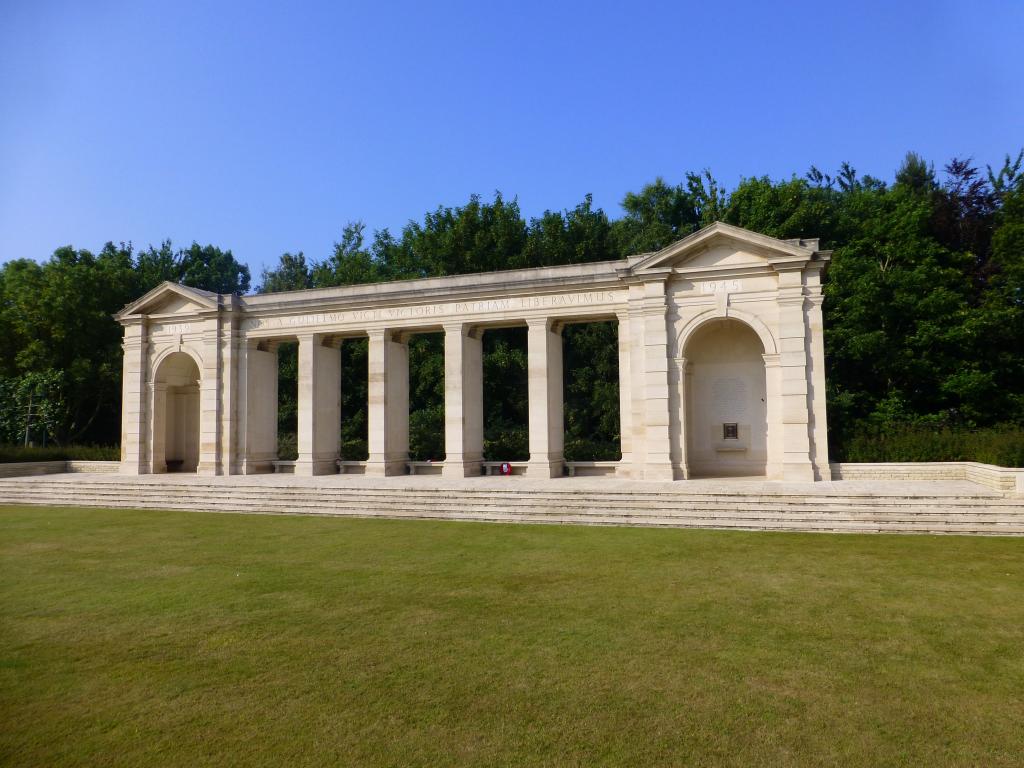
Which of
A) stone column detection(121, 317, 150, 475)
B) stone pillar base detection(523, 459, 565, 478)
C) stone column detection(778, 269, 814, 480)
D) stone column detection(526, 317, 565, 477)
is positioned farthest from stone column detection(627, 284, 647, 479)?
stone column detection(121, 317, 150, 475)

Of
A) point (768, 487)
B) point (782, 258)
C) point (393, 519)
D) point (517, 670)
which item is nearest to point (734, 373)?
point (782, 258)

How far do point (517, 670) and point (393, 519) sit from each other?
519 inches

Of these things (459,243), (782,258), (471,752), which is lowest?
(471,752)

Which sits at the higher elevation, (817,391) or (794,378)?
(794,378)

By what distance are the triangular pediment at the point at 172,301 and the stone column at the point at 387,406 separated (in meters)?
8.10

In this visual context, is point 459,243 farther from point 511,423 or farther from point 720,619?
point 720,619

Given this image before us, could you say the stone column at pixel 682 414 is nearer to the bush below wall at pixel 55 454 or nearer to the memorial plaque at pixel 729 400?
the memorial plaque at pixel 729 400

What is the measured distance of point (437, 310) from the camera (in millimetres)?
30156

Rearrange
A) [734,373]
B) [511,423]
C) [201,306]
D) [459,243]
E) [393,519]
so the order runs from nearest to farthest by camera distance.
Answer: [393,519] → [734,373] → [201,306] → [511,423] → [459,243]

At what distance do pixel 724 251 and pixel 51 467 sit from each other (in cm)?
3235

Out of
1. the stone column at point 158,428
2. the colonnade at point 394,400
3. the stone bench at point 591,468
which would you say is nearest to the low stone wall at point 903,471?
the colonnade at point 394,400

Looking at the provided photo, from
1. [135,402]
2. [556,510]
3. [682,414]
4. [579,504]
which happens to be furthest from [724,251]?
[135,402]

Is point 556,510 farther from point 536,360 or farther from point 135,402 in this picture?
point 135,402

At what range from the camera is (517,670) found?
7523 mm
